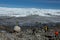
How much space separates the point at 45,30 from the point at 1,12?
4199 mm

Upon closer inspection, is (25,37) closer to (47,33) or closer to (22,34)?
(22,34)

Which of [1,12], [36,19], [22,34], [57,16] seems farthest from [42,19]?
[22,34]

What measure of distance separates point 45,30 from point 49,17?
3.35 meters

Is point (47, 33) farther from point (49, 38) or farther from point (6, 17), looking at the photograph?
point (6, 17)

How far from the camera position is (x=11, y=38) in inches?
265

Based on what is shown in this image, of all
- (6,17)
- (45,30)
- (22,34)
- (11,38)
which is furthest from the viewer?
(6,17)

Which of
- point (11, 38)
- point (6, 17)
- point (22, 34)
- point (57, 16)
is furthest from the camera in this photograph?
point (57, 16)

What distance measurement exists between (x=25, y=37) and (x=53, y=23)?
3107 millimetres

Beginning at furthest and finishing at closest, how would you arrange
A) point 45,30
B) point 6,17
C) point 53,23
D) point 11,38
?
point 6,17 < point 53,23 < point 45,30 < point 11,38

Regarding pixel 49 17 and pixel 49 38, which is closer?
pixel 49 38

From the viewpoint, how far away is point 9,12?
11.7 m

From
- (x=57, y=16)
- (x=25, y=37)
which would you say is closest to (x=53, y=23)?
(x=57, y=16)

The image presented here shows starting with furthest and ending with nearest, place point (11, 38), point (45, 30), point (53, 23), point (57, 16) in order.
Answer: point (57, 16) → point (53, 23) → point (45, 30) → point (11, 38)

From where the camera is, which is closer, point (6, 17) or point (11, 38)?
point (11, 38)
